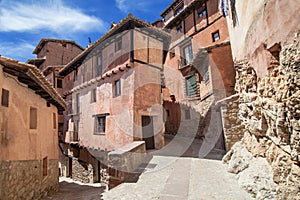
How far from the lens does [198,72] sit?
16.0m

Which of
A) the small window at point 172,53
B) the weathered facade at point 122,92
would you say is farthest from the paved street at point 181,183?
the small window at point 172,53

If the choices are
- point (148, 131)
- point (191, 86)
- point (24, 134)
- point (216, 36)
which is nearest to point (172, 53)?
point (216, 36)

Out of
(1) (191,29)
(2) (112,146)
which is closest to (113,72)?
(2) (112,146)

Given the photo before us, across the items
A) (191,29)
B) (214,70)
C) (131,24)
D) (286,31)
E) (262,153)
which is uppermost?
(191,29)

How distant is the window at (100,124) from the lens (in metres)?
12.2

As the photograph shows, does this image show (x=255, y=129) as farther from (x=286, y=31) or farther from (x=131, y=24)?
(x=131, y=24)

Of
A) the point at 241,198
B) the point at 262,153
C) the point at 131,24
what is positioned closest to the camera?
the point at 241,198

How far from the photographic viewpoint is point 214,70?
1117 cm

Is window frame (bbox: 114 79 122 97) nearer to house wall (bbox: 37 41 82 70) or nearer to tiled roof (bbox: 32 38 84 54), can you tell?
house wall (bbox: 37 41 82 70)

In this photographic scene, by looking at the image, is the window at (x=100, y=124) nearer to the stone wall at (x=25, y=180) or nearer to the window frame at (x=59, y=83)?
the stone wall at (x=25, y=180)

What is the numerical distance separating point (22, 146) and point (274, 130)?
8.06m

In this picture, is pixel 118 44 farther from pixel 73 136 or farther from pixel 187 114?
pixel 187 114

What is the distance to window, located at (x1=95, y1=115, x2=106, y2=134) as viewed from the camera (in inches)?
480

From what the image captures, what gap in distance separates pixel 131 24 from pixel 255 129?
28.7 feet
